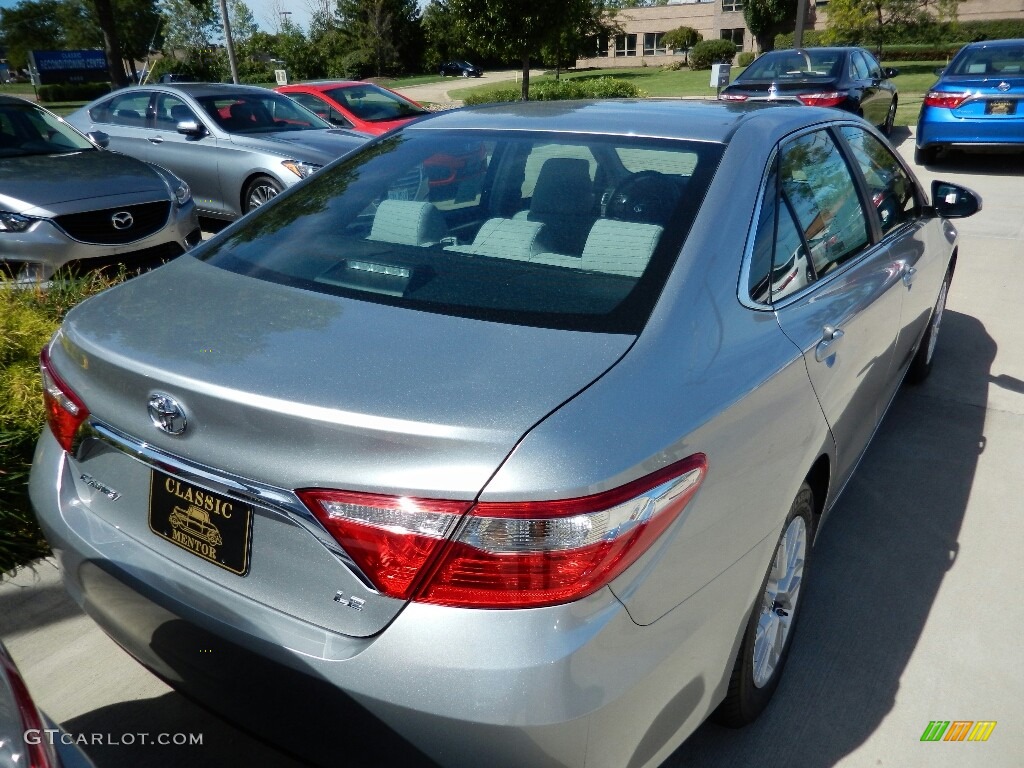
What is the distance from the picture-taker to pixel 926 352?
485 centimetres

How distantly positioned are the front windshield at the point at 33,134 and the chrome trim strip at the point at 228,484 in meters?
5.87

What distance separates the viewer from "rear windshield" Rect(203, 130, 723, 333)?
216cm

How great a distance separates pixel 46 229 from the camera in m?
5.71

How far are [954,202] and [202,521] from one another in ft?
12.7

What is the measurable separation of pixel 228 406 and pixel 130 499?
487 millimetres

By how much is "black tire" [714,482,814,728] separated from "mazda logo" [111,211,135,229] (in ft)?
17.0

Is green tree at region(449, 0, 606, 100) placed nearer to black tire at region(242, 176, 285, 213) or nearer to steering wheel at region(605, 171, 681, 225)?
black tire at region(242, 176, 285, 213)

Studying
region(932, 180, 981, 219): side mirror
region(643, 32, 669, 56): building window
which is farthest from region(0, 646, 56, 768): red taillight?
region(643, 32, 669, 56): building window

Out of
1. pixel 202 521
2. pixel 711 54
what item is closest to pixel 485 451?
pixel 202 521

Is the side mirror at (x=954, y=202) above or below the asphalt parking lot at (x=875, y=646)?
above

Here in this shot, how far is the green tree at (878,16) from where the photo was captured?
34.9 m

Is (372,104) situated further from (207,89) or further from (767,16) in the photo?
(767,16)

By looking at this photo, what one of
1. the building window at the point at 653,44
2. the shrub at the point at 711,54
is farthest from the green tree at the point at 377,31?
the building window at the point at 653,44

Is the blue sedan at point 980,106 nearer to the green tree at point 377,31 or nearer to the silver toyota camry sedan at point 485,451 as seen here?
the silver toyota camry sedan at point 485,451
